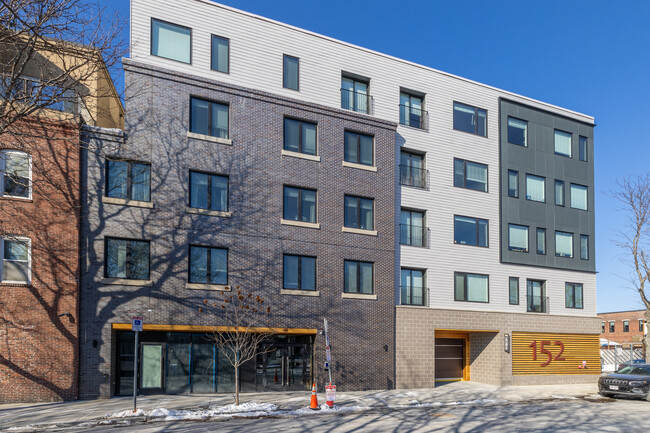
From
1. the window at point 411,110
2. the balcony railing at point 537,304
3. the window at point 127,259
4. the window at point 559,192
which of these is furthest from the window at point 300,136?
the window at point 559,192

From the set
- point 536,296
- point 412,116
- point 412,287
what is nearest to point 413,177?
point 412,116

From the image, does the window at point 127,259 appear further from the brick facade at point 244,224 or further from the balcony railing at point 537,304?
the balcony railing at point 537,304

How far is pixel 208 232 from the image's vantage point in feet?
75.4

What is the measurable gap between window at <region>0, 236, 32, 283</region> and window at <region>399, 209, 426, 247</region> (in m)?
15.7

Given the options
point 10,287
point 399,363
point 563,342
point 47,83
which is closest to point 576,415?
point 399,363

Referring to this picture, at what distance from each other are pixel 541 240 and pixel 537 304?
11.6 feet

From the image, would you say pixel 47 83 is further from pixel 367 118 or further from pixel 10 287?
pixel 367 118

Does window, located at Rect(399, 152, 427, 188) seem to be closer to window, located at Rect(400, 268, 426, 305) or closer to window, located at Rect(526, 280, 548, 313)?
window, located at Rect(400, 268, 426, 305)

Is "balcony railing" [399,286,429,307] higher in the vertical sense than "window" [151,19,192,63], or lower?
lower

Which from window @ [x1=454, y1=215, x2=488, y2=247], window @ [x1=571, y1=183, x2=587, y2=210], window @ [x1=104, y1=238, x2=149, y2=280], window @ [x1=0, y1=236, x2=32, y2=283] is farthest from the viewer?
window @ [x1=571, y1=183, x2=587, y2=210]

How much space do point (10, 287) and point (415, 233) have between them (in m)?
17.4

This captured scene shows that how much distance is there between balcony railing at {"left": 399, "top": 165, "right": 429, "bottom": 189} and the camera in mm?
28359

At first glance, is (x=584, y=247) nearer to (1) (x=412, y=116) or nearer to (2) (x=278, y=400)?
(1) (x=412, y=116)

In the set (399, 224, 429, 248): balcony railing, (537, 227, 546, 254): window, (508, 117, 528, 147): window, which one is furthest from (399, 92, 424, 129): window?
(537, 227, 546, 254): window
